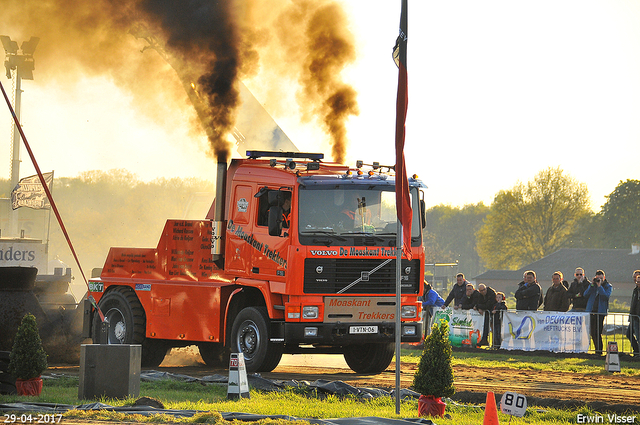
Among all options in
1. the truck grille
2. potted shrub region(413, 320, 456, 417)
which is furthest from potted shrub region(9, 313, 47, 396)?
potted shrub region(413, 320, 456, 417)

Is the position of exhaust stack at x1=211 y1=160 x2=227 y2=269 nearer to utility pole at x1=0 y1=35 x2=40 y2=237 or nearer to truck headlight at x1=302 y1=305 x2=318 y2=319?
truck headlight at x1=302 y1=305 x2=318 y2=319

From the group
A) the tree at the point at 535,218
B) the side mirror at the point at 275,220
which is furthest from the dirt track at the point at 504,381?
the tree at the point at 535,218

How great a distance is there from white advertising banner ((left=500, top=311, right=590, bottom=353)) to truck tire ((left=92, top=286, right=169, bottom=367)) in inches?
342

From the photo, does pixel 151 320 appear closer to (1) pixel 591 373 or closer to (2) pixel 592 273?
(1) pixel 591 373

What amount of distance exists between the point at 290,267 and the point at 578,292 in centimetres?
948

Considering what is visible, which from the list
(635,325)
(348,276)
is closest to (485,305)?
(635,325)

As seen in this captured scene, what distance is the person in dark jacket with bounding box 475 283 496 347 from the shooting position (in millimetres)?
20938

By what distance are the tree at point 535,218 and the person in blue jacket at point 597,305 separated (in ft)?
235

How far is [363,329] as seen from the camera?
Result: 14.1m

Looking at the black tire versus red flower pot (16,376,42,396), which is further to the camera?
the black tire

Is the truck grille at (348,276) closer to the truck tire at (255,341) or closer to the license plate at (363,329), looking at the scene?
the license plate at (363,329)

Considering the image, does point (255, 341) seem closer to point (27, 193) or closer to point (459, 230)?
point (27, 193)

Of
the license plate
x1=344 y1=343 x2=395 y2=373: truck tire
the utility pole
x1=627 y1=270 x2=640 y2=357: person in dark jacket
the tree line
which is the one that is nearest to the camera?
the license plate

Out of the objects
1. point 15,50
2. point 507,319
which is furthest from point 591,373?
point 15,50
